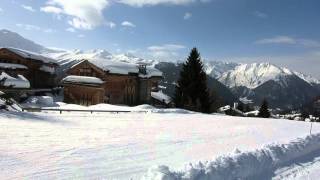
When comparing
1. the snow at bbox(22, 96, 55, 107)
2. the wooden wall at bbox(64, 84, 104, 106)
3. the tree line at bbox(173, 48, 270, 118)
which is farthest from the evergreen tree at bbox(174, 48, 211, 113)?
the snow at bbox(22, 96, 55, 107)

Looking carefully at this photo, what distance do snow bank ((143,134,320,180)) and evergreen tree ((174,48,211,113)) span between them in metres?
34.3

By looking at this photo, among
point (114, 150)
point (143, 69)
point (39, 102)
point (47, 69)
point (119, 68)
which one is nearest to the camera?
point (114, 150)

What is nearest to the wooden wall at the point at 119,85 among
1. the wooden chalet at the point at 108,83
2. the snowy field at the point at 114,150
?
the wooden chalet at the point at 108,83

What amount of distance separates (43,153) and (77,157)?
1.11 m

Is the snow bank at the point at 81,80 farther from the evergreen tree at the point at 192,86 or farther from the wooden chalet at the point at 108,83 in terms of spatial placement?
the evergreen tree at the point at 192,86

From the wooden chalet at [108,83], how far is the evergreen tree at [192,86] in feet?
25.4

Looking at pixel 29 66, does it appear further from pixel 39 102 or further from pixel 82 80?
pixel 39 102

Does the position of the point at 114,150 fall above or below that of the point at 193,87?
below

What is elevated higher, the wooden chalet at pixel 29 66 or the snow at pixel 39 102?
the wooden chalet at pixel 29 66

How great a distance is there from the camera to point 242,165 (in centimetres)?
1227

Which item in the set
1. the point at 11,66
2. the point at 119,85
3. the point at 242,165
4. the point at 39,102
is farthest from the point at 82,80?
the point at 242,165

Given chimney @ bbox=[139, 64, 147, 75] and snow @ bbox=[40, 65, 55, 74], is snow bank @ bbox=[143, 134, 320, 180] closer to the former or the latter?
chimney @ bbox=[139, 64, 147, 75]

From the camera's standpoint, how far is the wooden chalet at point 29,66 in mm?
59250

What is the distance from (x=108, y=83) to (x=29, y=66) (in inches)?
627
